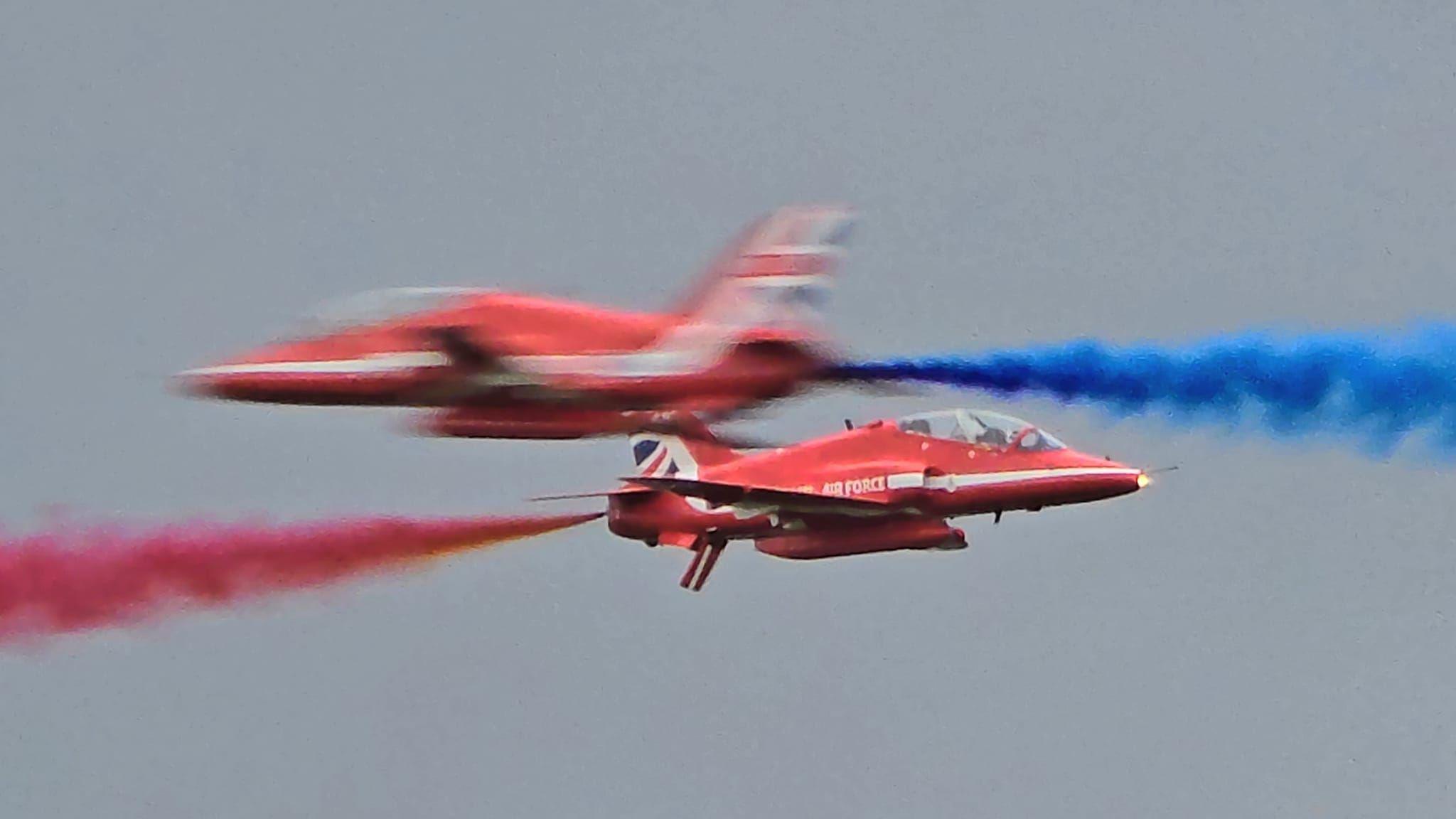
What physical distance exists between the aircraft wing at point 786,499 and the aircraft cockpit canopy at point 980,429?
1461 millimetres

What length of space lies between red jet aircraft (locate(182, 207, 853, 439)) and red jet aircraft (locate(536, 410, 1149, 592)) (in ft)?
12.2

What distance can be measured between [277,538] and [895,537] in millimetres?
9870

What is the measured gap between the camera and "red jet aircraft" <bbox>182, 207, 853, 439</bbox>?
95.8 meters

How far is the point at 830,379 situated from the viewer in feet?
315

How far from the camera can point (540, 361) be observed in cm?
9594

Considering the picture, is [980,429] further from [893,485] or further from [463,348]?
[463,348]

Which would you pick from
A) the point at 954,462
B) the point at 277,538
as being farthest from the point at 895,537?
the point at 277,538

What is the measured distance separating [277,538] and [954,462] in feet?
35.7

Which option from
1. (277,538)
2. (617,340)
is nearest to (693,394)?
(617,340)

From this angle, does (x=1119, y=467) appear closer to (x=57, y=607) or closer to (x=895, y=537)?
(x=895, y=537)

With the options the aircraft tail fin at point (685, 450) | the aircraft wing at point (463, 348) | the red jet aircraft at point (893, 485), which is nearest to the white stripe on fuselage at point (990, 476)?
the red jet aircraft at point (893, 485)

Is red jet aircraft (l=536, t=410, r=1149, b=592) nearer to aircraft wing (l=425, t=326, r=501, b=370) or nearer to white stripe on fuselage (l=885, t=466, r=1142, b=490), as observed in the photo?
white stripe on fuselage (l=885, t=466, r=1142, b=490)

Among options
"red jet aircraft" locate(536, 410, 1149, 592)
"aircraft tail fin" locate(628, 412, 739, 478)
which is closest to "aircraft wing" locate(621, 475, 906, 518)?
"red jet aircraft" locate(536, 410, 1149, 592)

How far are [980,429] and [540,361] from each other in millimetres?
8157
